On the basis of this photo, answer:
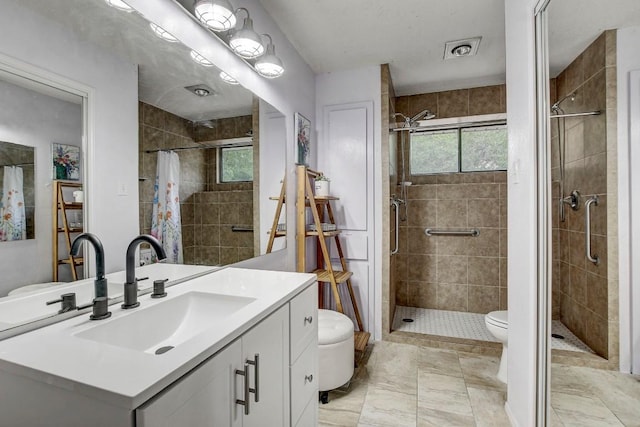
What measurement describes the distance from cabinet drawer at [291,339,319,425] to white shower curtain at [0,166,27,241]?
0.94 metres

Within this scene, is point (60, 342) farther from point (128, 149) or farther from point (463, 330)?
point (463, 330)

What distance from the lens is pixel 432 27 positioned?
220cm

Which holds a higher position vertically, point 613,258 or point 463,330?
point 613,258

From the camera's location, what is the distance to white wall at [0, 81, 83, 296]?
761mm

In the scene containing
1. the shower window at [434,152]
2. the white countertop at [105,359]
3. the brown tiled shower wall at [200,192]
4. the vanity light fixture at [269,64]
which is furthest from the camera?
the shower window at [434,152]

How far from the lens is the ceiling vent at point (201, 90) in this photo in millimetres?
1429

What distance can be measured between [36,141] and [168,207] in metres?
0.52

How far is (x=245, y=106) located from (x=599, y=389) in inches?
76.9

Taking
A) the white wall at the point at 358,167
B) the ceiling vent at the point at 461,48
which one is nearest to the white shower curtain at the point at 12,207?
the white wall at the point at 358,167

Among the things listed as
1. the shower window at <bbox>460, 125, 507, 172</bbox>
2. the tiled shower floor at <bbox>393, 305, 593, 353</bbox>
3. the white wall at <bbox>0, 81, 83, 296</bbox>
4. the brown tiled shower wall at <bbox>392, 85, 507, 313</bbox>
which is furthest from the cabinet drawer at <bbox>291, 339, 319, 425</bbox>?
the shower window at <bbox>460, 125, 507, 172</bbox>

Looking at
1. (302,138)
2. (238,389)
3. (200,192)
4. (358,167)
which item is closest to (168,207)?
(200,192)

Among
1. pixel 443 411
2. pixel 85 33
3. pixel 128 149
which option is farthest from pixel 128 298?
pixel 443 411

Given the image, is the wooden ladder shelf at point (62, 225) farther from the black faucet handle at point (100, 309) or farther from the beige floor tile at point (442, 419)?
the beige floor tile at point (442, 419)

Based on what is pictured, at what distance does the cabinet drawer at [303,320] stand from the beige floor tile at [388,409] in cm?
73
